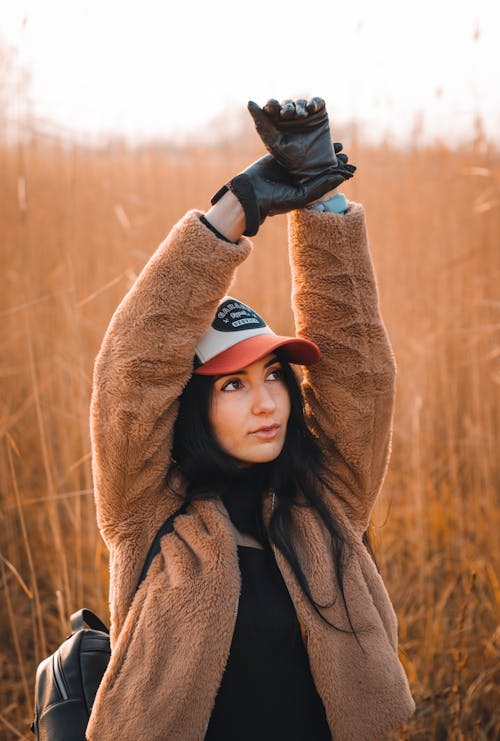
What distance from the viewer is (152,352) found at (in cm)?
116

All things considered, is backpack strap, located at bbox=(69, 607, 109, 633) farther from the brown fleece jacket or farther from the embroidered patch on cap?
the embroidered patch on cap

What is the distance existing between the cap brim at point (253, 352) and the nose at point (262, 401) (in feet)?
0.18

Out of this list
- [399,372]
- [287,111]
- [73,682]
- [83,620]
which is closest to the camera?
[287,111]

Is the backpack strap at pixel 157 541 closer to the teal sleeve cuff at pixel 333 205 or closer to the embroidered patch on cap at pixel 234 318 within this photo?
the embroidered patch on cap at pixel 234 318

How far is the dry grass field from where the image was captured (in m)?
1.98

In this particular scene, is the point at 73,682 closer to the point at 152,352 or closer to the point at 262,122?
the point at 152,352

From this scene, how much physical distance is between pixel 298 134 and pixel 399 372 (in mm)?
1744

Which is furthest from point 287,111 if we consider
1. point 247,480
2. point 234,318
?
point 247,480

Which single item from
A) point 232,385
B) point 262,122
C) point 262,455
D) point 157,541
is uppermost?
point 262,122

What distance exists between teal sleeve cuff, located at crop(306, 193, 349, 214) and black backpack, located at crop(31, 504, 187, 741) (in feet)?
1.62

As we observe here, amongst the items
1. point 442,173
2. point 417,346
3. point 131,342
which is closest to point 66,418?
point 417,346

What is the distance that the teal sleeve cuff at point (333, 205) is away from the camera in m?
1.26

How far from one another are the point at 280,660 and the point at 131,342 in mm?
501

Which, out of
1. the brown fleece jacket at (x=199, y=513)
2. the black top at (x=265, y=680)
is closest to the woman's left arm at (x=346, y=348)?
the brown fleece jacket at (x=199, y=513)
